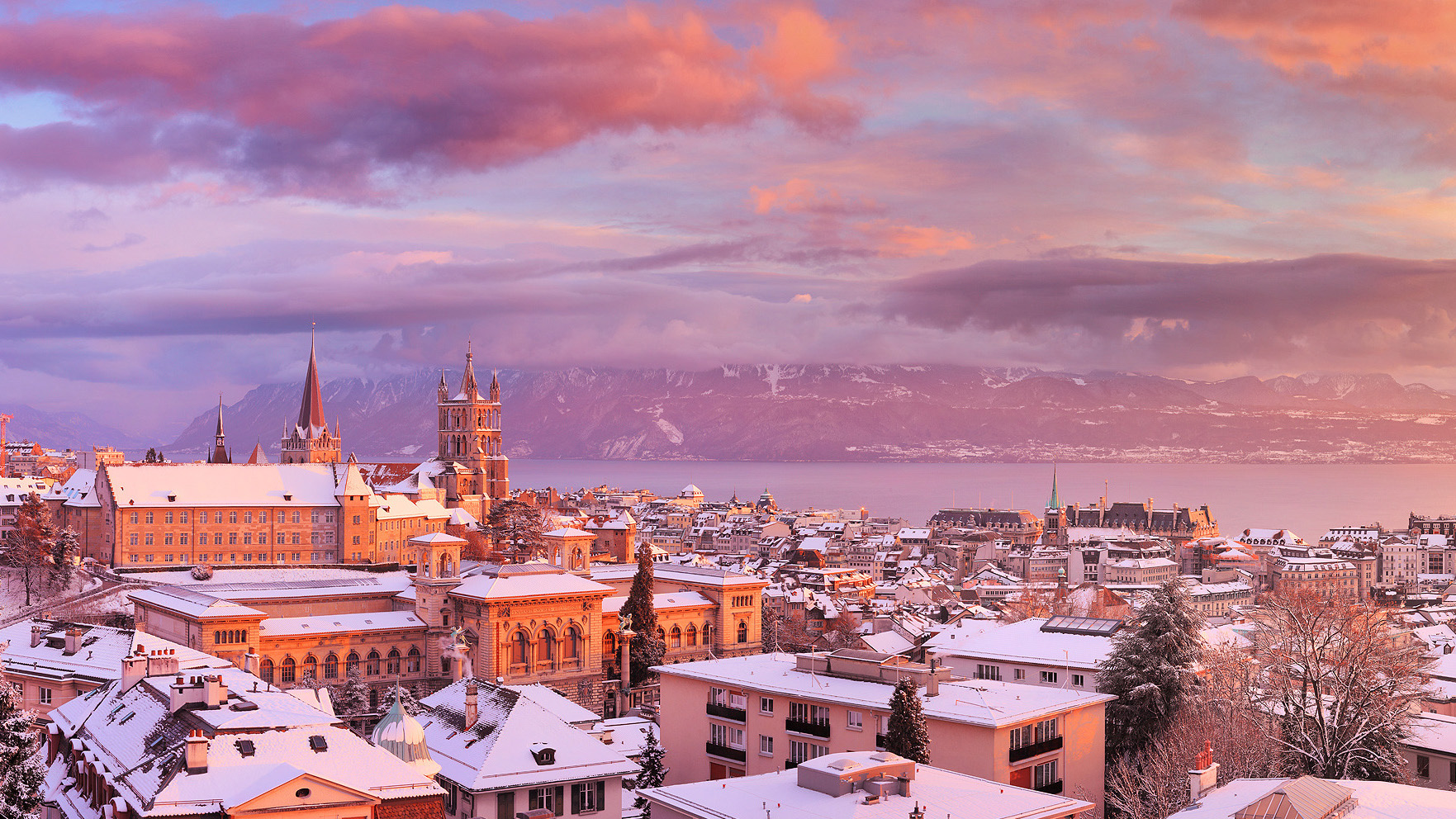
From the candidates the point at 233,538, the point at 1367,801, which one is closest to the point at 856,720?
the point at 1367,801

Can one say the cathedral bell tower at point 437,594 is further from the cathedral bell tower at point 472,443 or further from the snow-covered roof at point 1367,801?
the cathedral bell tower at point 472,443

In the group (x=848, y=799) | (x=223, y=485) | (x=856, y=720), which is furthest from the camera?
(x=223, y=485)

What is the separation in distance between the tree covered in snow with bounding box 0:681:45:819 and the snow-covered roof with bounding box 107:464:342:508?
5886 cm

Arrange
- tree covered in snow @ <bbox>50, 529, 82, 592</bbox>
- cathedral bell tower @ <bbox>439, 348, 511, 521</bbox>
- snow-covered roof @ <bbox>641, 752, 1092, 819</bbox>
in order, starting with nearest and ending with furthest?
snow-covered roof @ <bbox>641, 752, 1092, 819</bbox>, tree covered in snow @ <bbox>50, 529, 82, 592</bbox>, cathedral bell tower @ <bbox>439, 348, 511, 521</bbox>

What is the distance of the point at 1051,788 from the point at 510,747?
14.4m

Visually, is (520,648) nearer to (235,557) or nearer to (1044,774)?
→ (235,557)

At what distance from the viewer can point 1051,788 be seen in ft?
112

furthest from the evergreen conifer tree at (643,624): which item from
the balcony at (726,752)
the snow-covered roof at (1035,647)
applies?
the balcony at (726,752)

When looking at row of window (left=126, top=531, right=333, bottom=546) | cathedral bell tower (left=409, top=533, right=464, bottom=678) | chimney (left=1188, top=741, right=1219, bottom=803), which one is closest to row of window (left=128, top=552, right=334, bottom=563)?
row of window (left=126, top=531, right=333, bottom=546)

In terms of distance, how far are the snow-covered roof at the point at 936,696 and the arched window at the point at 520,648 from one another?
24.8 m

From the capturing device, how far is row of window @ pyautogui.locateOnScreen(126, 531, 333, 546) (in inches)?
3292

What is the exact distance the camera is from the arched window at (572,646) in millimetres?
65375

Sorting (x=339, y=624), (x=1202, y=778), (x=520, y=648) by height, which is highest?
(x=1202, y=778)

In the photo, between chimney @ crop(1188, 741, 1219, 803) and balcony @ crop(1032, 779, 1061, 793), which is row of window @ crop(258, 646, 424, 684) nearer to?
balcony @ crop(1032, 779, 1061, 793)
